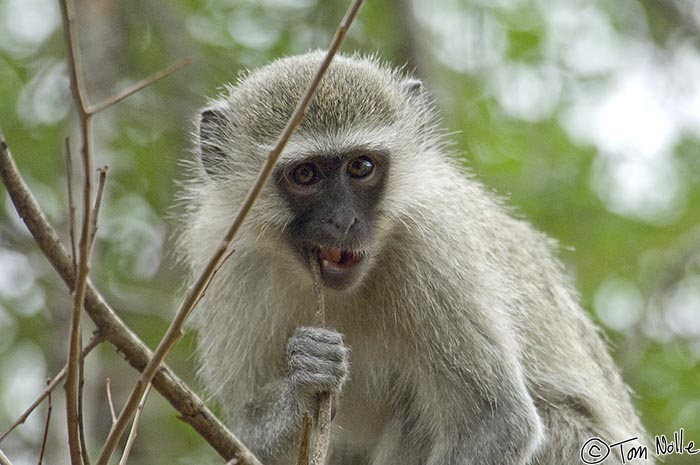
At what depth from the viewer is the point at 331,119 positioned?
4.89 meters

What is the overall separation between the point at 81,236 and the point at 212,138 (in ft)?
9.36

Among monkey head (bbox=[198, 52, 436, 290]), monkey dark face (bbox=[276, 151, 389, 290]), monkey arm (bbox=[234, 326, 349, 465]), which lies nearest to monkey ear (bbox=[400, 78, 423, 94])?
monkey head (bbox=[198, 52, 436, 290])

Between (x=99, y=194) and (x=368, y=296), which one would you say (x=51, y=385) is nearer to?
(x=99, y=194)

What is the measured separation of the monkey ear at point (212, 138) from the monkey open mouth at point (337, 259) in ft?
3.37

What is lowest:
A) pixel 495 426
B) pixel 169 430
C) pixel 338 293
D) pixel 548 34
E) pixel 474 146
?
pixel 169 430

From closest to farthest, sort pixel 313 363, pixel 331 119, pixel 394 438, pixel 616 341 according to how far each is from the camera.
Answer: pixel 313 363, pixel 331 119, pixel 394 438, pixel 616 341

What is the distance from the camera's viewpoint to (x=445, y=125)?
715 cm

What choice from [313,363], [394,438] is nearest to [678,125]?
[394,438]

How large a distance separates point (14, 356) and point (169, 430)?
1531 millimetres

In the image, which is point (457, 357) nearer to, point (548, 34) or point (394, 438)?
point (394, 438)

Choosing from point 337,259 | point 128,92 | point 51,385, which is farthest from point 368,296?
point 128,92

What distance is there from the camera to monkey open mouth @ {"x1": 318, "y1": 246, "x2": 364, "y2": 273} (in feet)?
15.1

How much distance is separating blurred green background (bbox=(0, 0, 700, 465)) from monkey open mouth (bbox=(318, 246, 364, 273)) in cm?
278

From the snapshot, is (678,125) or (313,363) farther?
(678,125)
